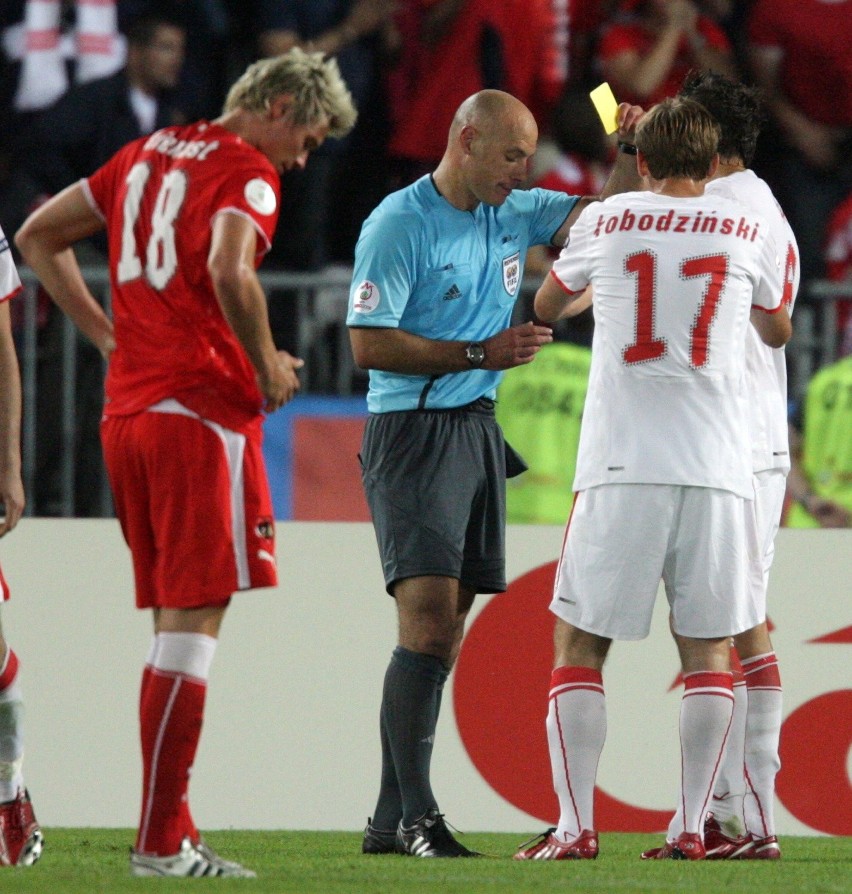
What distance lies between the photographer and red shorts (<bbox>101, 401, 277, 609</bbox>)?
3836 mm

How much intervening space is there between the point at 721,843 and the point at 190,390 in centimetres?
185

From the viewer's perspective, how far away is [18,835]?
14.2 ft

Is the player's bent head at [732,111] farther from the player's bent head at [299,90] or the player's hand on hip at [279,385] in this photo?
the player's hand on hip at [279,385]

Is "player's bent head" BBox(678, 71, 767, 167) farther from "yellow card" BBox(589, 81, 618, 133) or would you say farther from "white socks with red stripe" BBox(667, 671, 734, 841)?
"white socks with red stripe" BBox(667, 671, 734, 841)

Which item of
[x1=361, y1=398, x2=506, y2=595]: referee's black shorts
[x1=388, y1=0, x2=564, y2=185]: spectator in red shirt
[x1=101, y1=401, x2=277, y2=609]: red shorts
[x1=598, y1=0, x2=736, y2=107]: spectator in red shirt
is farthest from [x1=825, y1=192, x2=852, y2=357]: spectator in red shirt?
[x1=101, y1=401, x2=277, y2=609]: red shorts

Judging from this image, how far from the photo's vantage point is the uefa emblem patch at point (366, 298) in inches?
183

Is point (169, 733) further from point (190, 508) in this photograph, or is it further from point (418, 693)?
point (418, 693)

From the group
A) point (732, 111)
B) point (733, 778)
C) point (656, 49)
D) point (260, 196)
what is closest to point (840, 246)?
point (656, 49)

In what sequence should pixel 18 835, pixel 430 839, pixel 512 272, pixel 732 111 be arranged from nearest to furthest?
pixel 18 835
pixel 430 839
pixel 732 111
pixel 512 272

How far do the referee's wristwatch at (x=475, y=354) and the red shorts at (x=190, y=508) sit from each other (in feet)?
2.77

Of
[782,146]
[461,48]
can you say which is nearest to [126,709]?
[461,48]

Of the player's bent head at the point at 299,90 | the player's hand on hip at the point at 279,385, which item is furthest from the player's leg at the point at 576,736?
the player's bent head at the point at 299,90

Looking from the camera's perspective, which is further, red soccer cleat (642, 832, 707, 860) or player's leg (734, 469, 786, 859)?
player's leg (734, 469, 786, 859)

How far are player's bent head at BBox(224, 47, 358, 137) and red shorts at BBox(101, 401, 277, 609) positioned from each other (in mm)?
764
